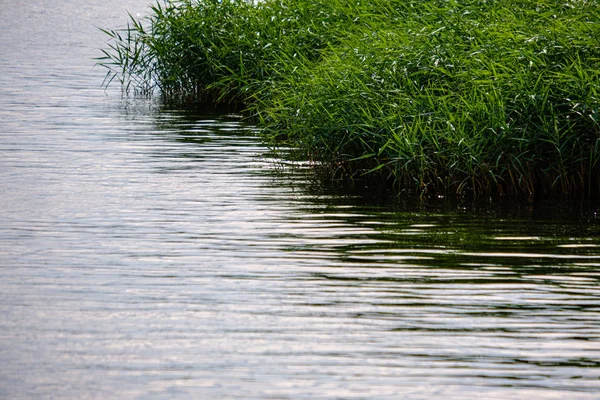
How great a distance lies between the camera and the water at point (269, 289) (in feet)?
17.1

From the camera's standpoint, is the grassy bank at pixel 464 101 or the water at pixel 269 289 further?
the grassy bank at pixel 464 101

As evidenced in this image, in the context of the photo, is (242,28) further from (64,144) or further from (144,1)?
(144,1)

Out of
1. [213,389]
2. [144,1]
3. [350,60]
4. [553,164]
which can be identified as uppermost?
→ [144,1]

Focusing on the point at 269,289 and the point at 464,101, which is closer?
the point at 269,289

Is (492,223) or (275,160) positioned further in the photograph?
(275,160)

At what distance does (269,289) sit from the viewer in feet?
21.9

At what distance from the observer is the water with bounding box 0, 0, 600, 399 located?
17.1 ft

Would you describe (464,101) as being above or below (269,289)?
above

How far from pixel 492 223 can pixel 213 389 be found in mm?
4505

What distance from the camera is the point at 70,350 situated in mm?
5543

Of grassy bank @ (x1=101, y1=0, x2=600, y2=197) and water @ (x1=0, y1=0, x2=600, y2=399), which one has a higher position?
grassy bank @ (x1=101, y1=0, x2=600, y2=197)


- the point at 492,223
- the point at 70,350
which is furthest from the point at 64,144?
the point at 70,350

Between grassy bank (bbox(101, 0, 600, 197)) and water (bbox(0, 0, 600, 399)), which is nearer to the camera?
water (bbox(0, 0, 600, 399))

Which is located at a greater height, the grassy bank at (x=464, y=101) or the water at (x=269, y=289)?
the grassy bank at (x=464, y=101)
